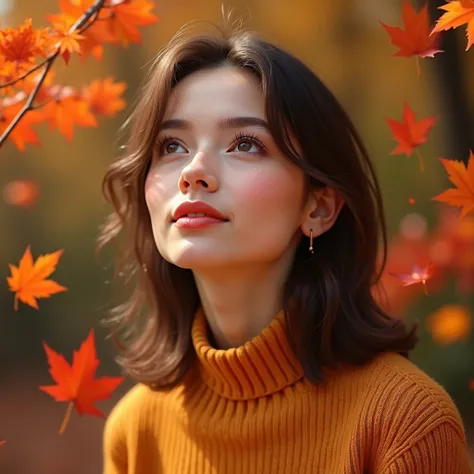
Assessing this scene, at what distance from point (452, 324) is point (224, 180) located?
Result: 1.19 m

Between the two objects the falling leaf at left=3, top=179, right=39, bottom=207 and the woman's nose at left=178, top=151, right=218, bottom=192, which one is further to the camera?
the falling leaf at left=3, top=179, right=39, bottom=207

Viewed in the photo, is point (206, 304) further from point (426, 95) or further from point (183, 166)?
point (426, 95)

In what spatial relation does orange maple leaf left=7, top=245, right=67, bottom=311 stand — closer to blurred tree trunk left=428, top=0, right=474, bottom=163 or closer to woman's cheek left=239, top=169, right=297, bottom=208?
woman's cheek left=239, top=169, right=297, bottom=208

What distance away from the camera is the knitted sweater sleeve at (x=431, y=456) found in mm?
1263

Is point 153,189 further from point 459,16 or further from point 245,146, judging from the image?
point 459,16

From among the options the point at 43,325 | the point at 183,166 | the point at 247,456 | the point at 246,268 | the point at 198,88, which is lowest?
the point at 43,325

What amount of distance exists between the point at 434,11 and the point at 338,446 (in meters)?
1.08

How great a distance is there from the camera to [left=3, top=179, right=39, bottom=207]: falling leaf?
2791 mm

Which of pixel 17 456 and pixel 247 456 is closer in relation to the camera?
pixel 247 456

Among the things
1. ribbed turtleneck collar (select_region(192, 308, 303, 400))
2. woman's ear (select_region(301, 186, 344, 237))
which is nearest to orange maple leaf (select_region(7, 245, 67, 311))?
ribbed turtleneck collar (select_region(192, 308, 303, 400))

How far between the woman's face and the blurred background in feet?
1.98

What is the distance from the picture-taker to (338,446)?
52.4 inches

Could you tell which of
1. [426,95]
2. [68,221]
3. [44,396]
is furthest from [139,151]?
[44,396]

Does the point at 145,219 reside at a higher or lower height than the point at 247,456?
higher
